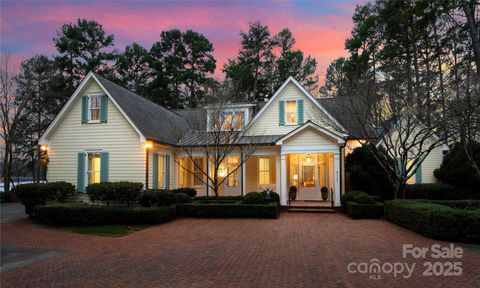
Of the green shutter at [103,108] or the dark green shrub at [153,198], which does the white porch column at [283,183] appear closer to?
the dark green shrub at [153,198]

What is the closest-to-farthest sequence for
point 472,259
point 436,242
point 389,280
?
point 389,280 → point 472,259 → point 436,242

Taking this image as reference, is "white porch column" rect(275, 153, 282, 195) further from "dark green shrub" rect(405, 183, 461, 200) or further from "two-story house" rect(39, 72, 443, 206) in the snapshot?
"dark green shrub" rect(405, 183, 461, 200)

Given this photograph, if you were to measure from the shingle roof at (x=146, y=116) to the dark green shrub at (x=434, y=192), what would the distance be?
1382 centimetres

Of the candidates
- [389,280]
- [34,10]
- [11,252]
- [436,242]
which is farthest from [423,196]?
[34,10]

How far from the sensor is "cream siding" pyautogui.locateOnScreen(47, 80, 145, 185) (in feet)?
56.0

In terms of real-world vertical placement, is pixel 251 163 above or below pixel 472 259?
above

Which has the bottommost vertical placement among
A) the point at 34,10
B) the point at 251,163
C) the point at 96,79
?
the point at 251,163

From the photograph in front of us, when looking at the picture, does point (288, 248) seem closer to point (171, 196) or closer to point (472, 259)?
point (472, 259)

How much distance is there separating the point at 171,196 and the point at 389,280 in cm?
1124

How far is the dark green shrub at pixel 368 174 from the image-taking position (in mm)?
17469

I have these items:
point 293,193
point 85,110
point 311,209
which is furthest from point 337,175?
point 85,110

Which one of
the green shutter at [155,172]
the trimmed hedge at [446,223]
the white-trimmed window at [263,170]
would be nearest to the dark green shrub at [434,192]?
the trimmed hedge at [446,223]

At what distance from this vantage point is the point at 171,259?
804 cm

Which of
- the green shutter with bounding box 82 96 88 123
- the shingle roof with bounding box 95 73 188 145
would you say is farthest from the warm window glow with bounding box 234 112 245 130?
the green shutter with bounding box 82 96 88 123
